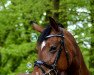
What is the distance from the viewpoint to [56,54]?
489cm

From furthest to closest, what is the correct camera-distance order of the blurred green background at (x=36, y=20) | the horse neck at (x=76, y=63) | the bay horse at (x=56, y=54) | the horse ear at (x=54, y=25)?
the blurred green background at (x=36, y=20), the horse neck at (x=76, y=63), the horse ear at (x=54, y=25), the bay horse at (x=56, y=54)

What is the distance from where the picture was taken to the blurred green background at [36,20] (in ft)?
36.3

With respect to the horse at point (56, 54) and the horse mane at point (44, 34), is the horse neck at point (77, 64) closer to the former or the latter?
the horse at point (56, 54)

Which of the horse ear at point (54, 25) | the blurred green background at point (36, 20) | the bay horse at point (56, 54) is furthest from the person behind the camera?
the blurred green background at point (36, 20)

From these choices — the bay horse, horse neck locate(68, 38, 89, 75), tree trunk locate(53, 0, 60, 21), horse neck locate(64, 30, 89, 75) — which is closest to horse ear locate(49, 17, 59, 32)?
the bay horse

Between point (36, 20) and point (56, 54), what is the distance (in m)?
7.57

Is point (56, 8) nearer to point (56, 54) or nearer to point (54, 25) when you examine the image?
point (54, 25)

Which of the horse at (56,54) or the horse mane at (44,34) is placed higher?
the horse mane at (44,34)

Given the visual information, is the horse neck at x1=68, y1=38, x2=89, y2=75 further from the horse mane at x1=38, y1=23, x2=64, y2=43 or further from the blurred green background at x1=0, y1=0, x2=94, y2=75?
the blurred green background at x1=0, y1=0, x2=94, y2=75

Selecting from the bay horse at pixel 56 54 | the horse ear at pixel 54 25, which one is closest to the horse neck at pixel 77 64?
the bay horse at pixel 56 54

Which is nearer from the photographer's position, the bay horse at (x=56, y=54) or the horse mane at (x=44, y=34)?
the bay horse at (x=56, y=54)

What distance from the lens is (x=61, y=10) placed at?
1110 centimetres

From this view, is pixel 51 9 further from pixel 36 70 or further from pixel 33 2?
pixel 36 70

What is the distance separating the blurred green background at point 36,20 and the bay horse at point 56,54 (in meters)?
4.90
